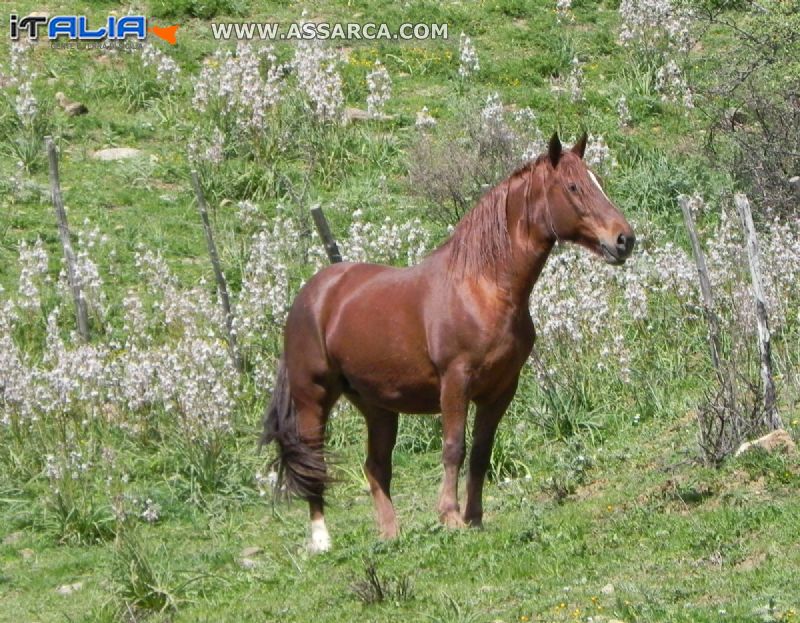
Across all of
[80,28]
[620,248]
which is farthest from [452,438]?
[80,28]

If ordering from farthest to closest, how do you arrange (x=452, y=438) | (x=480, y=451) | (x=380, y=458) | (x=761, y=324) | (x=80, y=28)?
(x=80, y=28), (x=761, y=324), (x=380, y=458), (x=480, y=451), (x=452, y=438)

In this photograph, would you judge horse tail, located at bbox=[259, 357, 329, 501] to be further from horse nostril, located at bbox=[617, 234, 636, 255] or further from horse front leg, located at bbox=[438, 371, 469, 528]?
horse nostril, located at bbox=[617, 234, 636, 255]

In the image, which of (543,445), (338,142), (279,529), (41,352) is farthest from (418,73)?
(279,529)

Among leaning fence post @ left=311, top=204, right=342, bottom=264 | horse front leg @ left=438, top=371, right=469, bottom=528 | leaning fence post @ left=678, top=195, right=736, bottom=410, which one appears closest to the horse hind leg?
horse front leg @ left=438, top=371, right=469, bottom=528

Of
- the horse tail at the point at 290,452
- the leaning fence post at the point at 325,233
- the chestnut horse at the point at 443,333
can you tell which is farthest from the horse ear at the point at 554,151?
the leaning fence post at the point at 325,233

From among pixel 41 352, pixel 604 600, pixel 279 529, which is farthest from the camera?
pixel 41 352

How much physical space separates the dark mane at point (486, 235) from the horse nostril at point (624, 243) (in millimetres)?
706

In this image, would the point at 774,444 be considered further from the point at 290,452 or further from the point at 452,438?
the point at 290,452

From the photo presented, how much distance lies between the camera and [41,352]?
1387cm

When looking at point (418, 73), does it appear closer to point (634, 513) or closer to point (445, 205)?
point (445, 205)

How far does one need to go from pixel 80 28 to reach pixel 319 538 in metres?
13.6

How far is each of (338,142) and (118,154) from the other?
2733 millimetres

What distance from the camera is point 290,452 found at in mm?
9805

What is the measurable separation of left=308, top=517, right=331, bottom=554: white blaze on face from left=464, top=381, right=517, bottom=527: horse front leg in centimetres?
97
